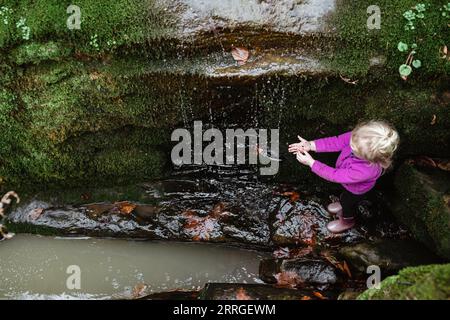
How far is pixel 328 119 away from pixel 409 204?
1.12 metres

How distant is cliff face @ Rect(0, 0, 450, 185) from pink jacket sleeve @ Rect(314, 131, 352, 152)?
8.2 inches

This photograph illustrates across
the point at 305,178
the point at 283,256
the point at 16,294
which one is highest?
the point at 305,178

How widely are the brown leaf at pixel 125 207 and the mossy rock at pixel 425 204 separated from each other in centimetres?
271

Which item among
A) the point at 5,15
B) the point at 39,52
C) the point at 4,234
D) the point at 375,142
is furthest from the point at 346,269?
the point at 5,15

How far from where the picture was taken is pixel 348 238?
4414 millimetres

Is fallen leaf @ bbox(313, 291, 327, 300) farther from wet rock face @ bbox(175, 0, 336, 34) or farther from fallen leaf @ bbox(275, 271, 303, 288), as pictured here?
wet rock face @ bbox(175, 0, 336, 34)

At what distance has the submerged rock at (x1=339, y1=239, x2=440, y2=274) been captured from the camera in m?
3.86

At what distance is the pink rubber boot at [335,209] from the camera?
177 inches

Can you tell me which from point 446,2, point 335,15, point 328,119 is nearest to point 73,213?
point 328,119

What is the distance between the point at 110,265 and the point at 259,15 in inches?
111

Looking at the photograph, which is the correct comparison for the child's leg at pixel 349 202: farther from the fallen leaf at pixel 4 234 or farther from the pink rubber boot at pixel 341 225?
the fallen leaf at pixel 4 234

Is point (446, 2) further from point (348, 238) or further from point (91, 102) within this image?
point (91, 102)

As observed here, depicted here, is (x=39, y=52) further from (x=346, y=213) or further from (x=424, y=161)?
(x=424, y=161)
